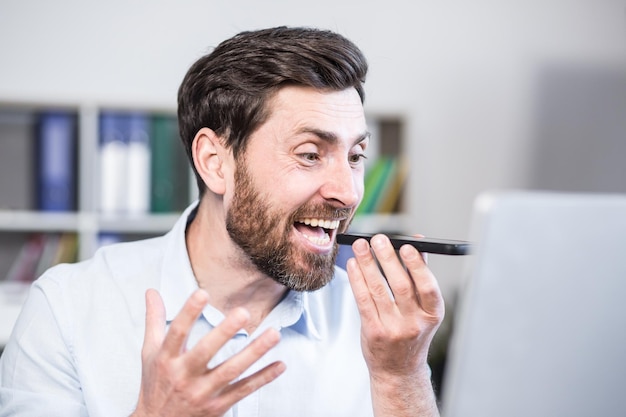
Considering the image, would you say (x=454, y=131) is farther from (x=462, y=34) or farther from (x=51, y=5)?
(x=51, y=5)

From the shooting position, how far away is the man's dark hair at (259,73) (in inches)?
47.7

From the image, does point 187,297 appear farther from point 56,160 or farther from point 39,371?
point 56,160

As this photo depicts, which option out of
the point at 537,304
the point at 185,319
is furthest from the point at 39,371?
the point at 537,304

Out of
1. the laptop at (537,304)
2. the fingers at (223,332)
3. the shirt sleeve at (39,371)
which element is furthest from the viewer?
the shirt sleeve at (39,371)

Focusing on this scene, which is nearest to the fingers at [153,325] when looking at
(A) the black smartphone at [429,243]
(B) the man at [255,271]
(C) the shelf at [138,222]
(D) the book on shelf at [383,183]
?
(B) the man at [255,271]

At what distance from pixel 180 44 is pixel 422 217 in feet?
4.22

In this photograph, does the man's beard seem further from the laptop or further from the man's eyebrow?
the laptop

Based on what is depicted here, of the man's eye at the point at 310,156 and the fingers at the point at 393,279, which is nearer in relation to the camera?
the fingers at the point at 393,279

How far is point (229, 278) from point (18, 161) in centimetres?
147

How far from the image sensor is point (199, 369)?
770 mm

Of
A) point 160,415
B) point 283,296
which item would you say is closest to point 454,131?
point 283,296

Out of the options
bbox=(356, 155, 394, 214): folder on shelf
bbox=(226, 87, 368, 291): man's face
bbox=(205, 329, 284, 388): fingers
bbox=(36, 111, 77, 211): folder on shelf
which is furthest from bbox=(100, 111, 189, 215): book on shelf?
bbox=(205, 329, 284, 388): fingers

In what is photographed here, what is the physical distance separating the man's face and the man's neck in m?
0.04

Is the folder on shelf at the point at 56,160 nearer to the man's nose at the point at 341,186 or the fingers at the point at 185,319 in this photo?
the man's nose at the point at 341,186
